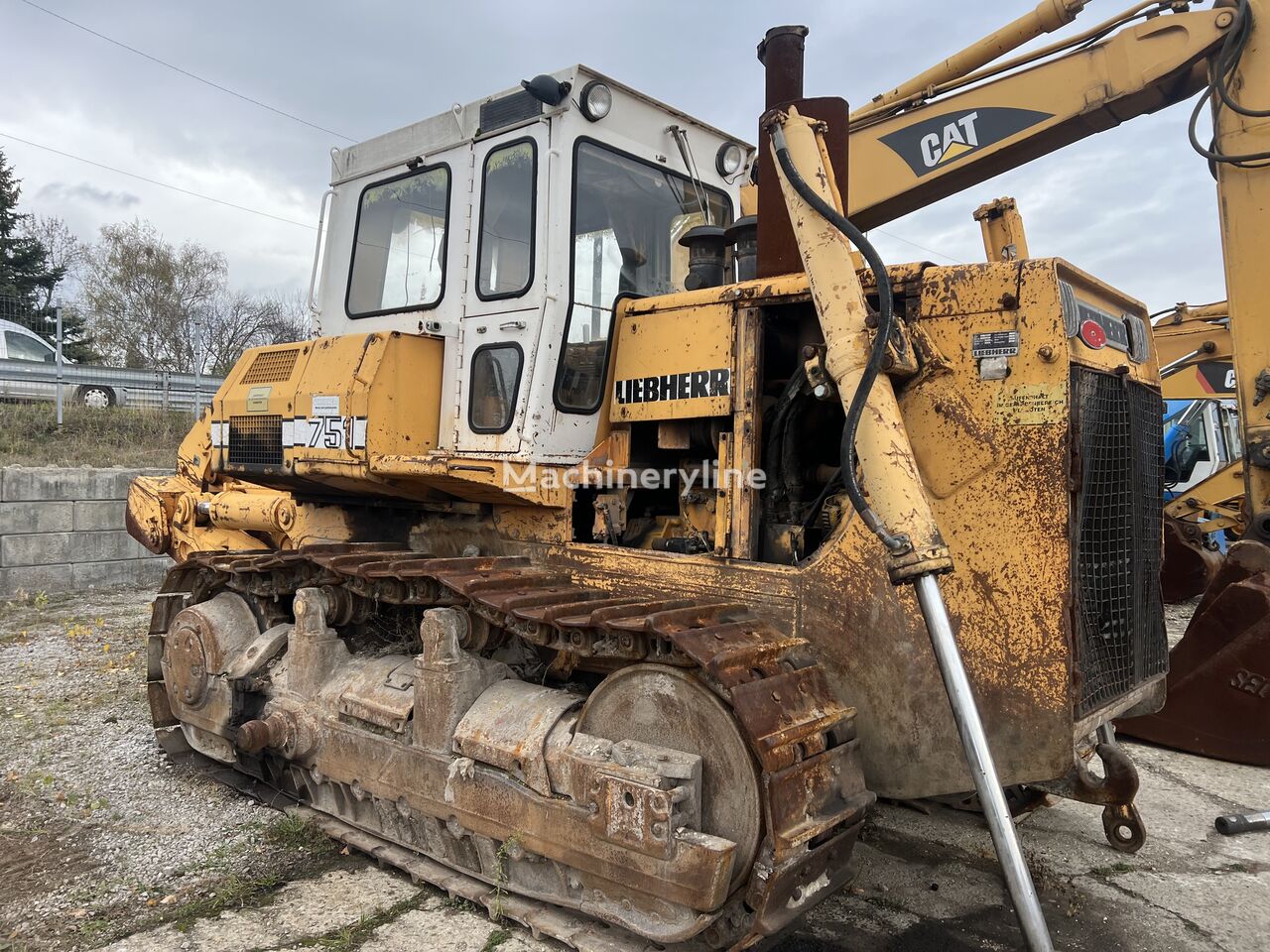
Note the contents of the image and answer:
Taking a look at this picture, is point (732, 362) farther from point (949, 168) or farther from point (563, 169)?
point (949, 168)

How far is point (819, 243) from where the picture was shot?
9.88ft

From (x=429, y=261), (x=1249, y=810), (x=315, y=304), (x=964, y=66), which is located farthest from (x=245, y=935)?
(x=964, y=66)

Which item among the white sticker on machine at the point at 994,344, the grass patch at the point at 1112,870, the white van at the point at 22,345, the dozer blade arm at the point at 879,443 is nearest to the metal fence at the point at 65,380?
the white van at the point at 22,345

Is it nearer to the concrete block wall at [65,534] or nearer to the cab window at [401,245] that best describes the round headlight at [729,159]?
the cab window at [401,245]

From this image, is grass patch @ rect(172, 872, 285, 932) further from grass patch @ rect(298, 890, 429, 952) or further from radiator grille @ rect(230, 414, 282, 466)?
radiator grille @ rect(230, 414, 282, 466)

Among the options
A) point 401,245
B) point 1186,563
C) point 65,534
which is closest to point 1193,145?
point 401,245

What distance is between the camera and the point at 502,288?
4.16 m

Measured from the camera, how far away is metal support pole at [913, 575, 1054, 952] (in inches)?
91.7

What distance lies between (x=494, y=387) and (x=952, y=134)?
293 cm

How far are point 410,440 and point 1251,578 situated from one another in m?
4.75

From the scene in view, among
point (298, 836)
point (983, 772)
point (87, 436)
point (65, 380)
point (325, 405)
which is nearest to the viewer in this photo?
point (983, 772)

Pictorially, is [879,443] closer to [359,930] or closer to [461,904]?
[461,904]

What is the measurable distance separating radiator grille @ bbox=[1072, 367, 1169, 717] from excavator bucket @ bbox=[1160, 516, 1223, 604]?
18.2 ft

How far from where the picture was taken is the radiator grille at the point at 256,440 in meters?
4.89
